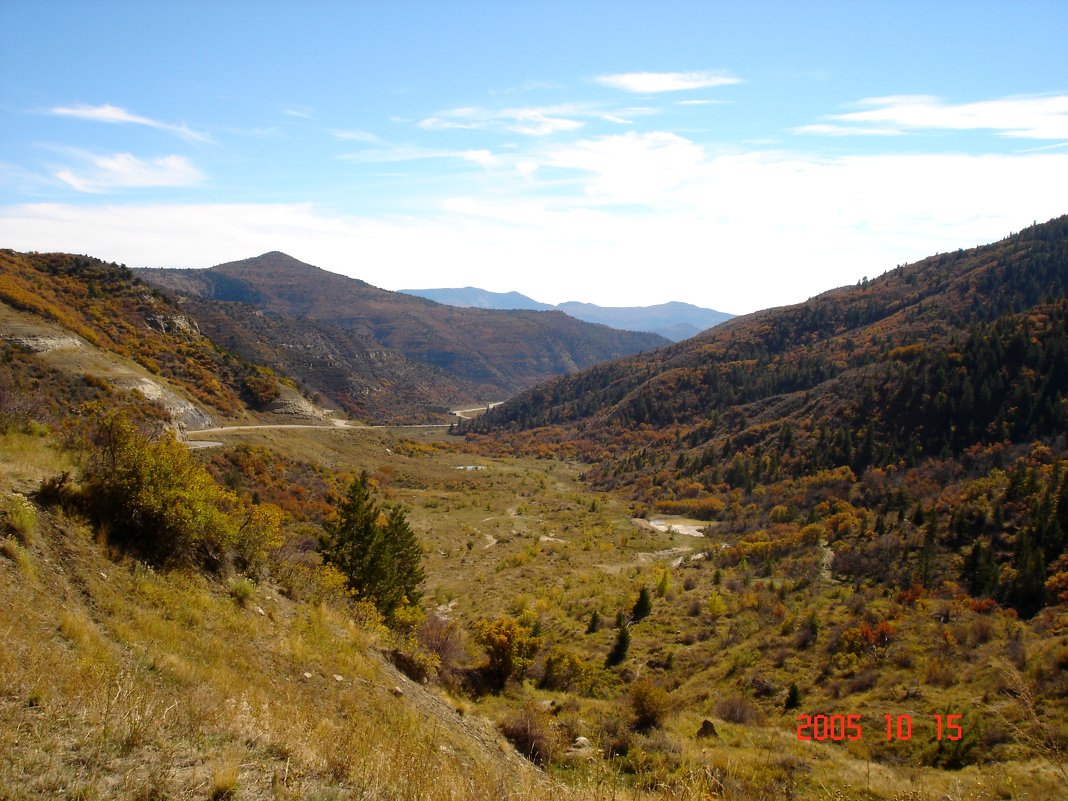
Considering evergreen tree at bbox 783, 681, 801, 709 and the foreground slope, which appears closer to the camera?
the foreground slope

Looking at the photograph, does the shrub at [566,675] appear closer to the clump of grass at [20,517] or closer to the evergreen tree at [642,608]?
the evergreen tree at [642,608]

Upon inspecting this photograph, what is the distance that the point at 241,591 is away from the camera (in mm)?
10812

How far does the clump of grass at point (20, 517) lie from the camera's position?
8.07 metres

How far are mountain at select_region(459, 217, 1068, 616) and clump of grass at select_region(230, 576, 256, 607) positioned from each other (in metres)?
25.8

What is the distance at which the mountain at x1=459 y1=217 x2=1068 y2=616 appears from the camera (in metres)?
27.5

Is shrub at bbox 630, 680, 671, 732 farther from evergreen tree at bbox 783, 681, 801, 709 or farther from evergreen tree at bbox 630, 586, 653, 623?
evergreen tree at bbox 630, 586, 653, 623

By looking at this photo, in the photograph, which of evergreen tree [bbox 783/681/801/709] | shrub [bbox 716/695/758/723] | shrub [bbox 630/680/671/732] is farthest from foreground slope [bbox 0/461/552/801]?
evergreen tree [bbox 783/681/801/709]

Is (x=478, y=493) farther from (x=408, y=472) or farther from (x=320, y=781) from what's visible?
(x=320, y=781)

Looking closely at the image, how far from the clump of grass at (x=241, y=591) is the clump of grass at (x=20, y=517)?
346cm

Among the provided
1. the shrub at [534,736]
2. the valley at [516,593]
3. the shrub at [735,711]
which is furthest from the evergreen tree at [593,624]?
the shrub at [534,736]

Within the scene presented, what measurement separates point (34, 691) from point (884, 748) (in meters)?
16.6

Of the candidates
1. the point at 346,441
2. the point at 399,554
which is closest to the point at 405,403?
the point at 346,441

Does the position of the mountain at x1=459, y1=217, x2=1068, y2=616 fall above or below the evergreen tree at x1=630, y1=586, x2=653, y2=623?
above
